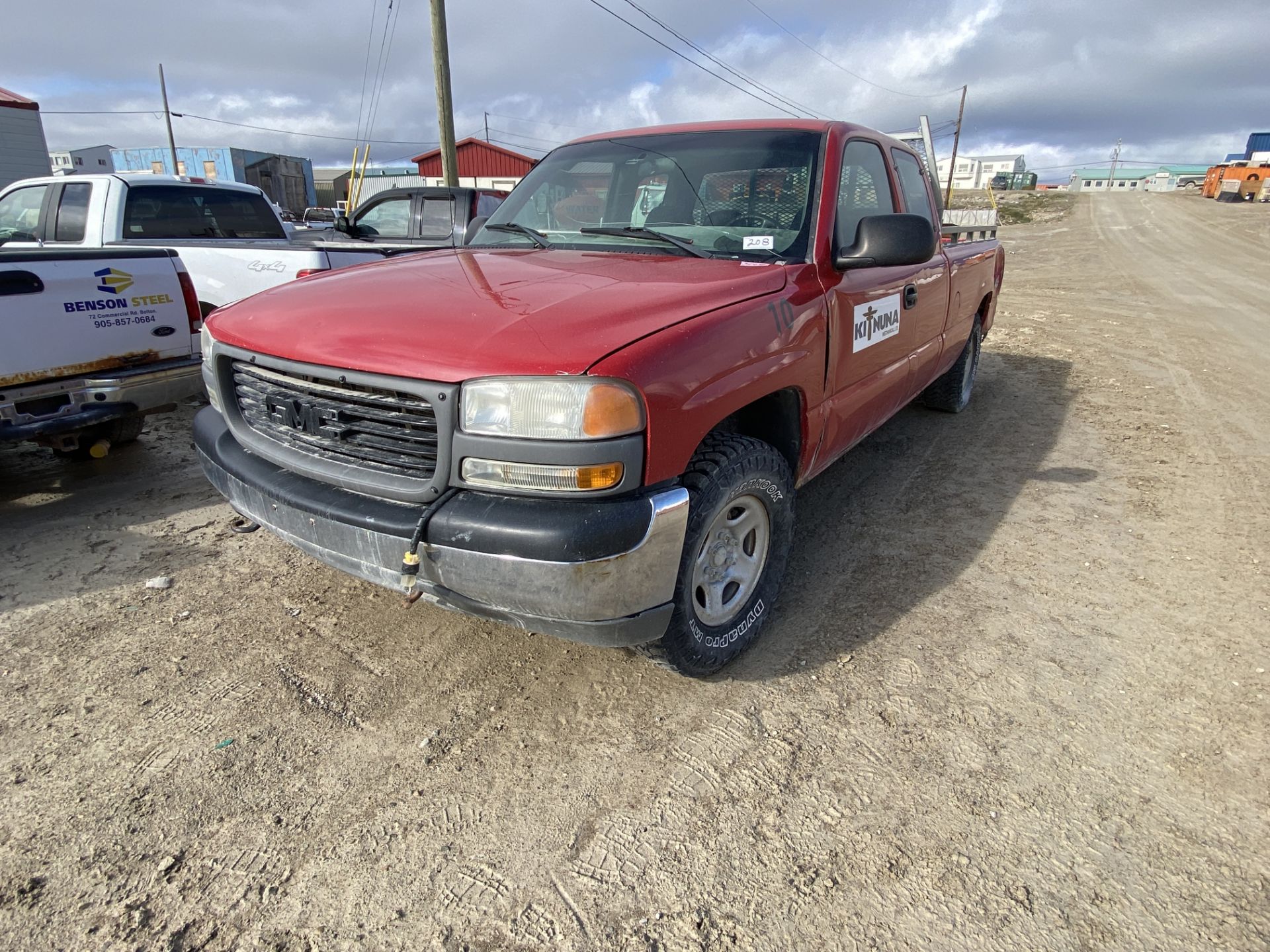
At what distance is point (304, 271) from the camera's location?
4.77 m

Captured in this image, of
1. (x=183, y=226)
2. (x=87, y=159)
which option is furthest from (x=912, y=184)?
(x=87, y=159)

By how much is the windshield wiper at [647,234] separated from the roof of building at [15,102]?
90.3 feet

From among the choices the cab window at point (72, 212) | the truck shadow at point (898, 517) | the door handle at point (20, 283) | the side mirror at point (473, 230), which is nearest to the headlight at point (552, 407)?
the truck shadow at point (898, 517)

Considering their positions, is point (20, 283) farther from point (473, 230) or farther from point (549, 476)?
point (549, 476)

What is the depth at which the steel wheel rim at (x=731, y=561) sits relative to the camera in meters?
2.55

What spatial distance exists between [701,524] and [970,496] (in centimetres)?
263

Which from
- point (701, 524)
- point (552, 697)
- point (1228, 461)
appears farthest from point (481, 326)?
point (1228, 461)

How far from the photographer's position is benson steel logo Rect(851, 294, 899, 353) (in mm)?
3172

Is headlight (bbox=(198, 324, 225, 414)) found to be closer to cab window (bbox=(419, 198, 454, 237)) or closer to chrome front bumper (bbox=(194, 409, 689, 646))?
chrome front bumper (bbox=(194, 409, 689, 646))

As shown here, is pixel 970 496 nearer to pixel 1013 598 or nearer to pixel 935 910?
pixel 1013 598

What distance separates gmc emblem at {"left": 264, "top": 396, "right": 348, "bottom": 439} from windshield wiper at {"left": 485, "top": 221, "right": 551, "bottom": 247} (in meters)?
1.36

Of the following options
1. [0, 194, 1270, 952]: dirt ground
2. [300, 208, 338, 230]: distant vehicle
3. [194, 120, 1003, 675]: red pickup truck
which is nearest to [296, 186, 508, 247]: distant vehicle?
[300, 208, 338, 230]: distant vehicle

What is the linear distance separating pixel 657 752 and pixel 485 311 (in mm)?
1438

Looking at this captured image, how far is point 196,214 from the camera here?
659 centimetres
